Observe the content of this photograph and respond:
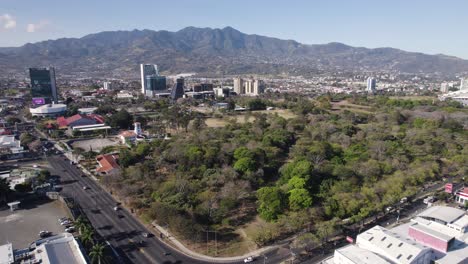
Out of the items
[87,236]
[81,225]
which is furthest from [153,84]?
[87,236]

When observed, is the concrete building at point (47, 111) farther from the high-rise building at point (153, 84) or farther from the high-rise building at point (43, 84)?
the high-rise building at point (153, 84)

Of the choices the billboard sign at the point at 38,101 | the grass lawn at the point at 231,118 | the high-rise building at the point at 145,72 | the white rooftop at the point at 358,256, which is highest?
the high-rise building at the point at 145,72

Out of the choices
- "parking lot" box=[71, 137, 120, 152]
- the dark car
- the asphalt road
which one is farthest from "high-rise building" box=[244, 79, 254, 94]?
the dark car

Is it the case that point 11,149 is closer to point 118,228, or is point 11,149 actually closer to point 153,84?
point 118,228

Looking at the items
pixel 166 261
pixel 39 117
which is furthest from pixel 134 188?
pixel 39 117

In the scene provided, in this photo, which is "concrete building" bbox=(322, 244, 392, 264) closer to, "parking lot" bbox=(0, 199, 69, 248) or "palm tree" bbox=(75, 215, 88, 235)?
"palm tree" bbox=(75, 215, 88, 235)

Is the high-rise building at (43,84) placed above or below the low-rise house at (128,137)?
above

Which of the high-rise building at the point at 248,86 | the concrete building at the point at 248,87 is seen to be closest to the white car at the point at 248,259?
the concrete building at the point at 248,87
